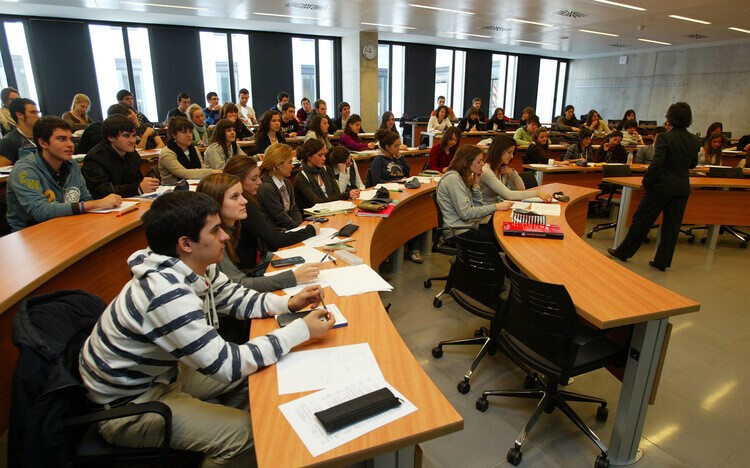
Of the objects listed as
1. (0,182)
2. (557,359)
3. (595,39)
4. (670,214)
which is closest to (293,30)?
(595,39)

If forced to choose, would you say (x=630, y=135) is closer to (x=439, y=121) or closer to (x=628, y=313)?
(x=439, y=121)

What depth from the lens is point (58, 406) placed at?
1.18 metres

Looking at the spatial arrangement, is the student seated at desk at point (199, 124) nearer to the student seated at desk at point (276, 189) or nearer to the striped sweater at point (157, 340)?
Result: the student seated at desk at point (276, 189)

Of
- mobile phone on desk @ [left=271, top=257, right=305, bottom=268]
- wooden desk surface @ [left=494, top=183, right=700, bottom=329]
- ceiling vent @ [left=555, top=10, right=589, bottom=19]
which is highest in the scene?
ceiling vent @ [left=555, top=10, right=589, bottom=19]

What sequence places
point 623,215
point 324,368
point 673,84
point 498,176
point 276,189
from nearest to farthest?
point 324,368 < point 276,189 < point 498,176 < point 623,215 < point 673,84

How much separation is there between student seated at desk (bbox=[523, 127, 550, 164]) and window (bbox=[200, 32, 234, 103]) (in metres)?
8.11

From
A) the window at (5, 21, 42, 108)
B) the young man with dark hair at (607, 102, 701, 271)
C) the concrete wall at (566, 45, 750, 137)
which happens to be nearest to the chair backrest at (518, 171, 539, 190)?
the young man with dark hair at (607, 102, 701, 271)

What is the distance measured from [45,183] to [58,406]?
7.12ft

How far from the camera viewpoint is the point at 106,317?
1353mm

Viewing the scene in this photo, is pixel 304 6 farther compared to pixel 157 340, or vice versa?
pixel 304 6

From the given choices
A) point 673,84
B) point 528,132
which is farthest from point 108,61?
point 673,84

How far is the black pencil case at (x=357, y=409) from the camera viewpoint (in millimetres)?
1115

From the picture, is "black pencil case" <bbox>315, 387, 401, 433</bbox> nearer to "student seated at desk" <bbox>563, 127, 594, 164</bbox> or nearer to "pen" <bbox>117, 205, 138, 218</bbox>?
"pen" <bbox>117, 205, 138, 218</bbox>

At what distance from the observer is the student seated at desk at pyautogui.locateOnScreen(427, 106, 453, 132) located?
9.77 metres
